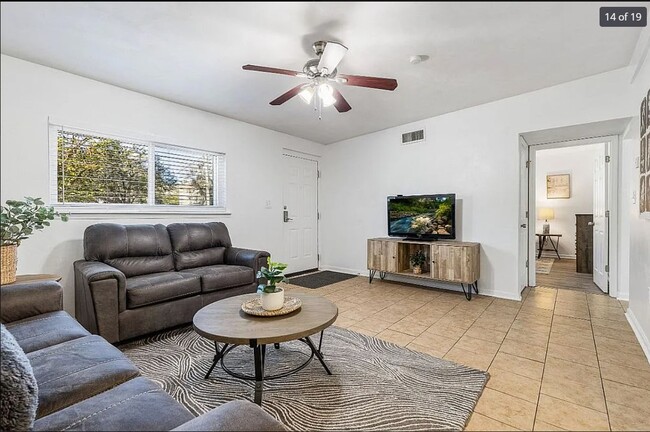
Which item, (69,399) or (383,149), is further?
(383,149)

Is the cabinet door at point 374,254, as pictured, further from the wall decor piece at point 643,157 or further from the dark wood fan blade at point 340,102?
the wall decor piece at point 643,157

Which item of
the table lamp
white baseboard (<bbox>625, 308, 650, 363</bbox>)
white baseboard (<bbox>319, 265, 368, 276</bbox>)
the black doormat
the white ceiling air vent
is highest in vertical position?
the white ceiling air vent

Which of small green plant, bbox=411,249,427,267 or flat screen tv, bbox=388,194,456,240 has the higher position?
flat screen tv, bbox=388,194,456,240

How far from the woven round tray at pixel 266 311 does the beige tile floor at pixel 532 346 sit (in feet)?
3.01

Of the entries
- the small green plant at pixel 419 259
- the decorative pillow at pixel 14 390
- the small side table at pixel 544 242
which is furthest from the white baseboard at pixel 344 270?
the decorative pillow at pixel 14 390

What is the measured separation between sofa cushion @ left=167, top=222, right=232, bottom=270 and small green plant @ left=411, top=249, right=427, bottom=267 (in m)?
2.39

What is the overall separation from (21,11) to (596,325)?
12.3ft

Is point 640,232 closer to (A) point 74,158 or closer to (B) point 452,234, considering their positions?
(B) point 452,234

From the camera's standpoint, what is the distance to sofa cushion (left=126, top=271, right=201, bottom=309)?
7.42ft

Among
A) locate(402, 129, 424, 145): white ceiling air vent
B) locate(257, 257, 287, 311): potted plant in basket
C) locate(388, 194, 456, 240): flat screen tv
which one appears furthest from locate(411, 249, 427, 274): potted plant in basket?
locate(257, 257, 287, 311): potted plant in basket

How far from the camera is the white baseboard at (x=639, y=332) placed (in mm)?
2026

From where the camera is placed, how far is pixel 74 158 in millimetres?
1901

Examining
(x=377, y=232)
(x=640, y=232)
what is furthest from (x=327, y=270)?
(x=640, y=232)

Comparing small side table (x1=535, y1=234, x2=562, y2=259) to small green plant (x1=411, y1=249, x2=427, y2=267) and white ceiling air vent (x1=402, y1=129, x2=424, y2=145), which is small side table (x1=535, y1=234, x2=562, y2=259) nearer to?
small green plant (x1=411, y1=249, x2=427, y2=267)
